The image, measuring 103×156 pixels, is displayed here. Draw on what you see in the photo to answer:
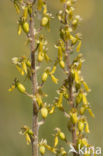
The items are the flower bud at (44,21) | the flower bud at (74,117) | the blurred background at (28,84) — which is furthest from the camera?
the blurred background at (28,84)

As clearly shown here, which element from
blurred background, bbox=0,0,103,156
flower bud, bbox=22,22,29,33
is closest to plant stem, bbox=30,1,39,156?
flower bud, bbox=22,22,29,33

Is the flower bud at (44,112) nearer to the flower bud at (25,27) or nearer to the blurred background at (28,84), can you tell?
the flower bud at (25,27)

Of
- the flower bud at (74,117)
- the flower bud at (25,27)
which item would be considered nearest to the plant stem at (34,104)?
the flower bud at (25,27)

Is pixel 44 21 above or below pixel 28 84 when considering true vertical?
below

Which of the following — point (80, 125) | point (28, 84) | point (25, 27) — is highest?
point (28, 84)

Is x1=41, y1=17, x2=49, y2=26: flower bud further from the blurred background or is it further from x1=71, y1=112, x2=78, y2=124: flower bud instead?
the blurred background

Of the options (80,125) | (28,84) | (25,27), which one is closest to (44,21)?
(25,27)

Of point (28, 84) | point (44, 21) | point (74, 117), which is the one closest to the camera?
point (74, 117)

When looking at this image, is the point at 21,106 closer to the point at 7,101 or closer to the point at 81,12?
the point at 7,101

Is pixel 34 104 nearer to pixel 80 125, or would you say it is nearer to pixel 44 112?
pixel 44 112
